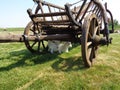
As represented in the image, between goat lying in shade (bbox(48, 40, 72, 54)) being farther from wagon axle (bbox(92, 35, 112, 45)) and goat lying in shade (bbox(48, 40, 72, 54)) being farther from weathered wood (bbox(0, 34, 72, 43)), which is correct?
wagon axle (bbox(92, 35, 112, 45))

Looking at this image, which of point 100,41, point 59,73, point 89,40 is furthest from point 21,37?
point 100,41

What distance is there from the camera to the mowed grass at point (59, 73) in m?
6.98

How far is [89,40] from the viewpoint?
833cm

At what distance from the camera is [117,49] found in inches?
424

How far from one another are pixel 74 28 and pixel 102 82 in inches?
95.4

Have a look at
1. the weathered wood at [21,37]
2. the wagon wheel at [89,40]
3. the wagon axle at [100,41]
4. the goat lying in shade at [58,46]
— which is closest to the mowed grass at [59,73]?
the wagon wheel at [89,40]

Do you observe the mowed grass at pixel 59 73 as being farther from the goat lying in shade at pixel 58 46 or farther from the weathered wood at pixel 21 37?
→ the weathered wood at pixel 21 37

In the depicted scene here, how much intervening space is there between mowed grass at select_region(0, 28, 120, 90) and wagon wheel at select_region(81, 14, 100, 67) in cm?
31

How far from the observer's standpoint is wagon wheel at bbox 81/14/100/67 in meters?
7.38

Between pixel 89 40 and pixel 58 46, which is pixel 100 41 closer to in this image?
pixel 89 40

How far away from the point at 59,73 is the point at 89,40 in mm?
1516

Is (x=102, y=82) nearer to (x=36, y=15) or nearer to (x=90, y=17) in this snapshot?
(x=90, y=17)

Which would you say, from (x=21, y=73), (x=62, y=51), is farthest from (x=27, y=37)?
(x=62, y=51)

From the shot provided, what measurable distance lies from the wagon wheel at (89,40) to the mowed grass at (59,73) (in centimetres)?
31
